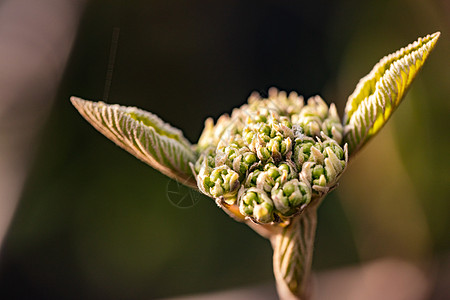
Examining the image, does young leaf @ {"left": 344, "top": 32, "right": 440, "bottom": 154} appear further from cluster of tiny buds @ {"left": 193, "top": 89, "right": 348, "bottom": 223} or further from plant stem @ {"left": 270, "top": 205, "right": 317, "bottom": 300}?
plant stem @ {"left": 270, "top": 205, "right": 317, "bottom": 300}

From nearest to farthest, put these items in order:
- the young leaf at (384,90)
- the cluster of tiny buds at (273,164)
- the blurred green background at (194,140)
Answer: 1. the cluster of tiny buds at (273,164)
2. the young leaf at (384,90)
3. the blurred green background at (194,140)

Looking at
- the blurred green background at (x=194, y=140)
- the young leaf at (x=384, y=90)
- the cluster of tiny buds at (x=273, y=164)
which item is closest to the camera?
the cluster of tiny buds at (x=273, y=164)

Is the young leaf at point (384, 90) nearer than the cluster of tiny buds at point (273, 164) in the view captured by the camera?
No

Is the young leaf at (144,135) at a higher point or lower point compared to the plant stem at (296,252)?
higher

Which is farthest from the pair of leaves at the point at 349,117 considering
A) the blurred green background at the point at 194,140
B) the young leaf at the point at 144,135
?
the blurred green background at the point at 194,140

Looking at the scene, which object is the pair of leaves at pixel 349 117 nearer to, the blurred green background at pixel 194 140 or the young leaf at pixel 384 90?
the young leaf at pixel 384 90

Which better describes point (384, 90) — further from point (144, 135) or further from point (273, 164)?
point (144, 135)

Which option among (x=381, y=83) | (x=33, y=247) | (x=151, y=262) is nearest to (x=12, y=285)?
(x=33, y=247)
